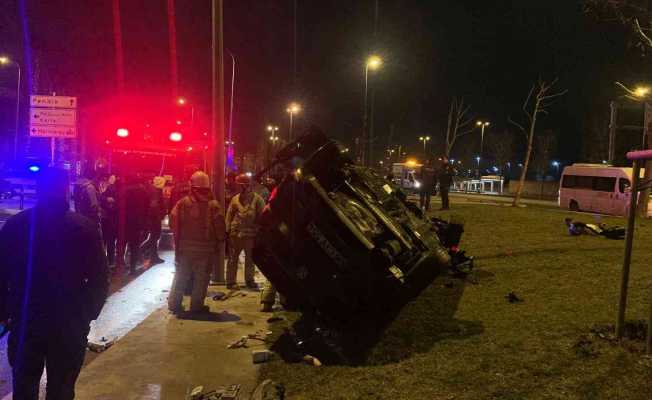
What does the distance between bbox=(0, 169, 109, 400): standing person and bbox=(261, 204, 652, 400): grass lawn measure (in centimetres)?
184

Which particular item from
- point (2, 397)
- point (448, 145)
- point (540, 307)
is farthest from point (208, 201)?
point (448, 145)

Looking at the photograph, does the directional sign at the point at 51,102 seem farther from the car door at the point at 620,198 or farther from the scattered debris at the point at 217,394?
the car door at the point at 620,198

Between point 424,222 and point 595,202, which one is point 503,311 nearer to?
point 424,222

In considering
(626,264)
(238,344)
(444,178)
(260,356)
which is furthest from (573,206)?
(260,356)

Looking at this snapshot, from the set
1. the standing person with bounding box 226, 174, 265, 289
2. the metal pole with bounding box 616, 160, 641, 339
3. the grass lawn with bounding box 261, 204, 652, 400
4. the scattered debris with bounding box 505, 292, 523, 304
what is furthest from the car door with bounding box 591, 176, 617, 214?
the metal pole with bounding box 616, 160, 641, 339

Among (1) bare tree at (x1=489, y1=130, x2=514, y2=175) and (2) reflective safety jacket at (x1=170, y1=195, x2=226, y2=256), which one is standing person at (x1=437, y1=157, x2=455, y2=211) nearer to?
(2) reflective safety jacket at (x1=170, y1=195, x2=226, y2=256)

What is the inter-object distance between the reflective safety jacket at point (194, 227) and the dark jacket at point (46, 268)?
11.7ft

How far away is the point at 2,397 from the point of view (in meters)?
4.58

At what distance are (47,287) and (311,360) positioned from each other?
8.72 ft

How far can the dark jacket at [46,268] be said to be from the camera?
131 inches

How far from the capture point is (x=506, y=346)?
17.6 feet

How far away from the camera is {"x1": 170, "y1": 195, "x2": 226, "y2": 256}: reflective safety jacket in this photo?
7.01m

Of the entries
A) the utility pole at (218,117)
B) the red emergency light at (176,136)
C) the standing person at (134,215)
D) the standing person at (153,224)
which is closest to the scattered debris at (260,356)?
the utility pole at (218,117)

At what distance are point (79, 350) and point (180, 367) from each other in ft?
6.28
